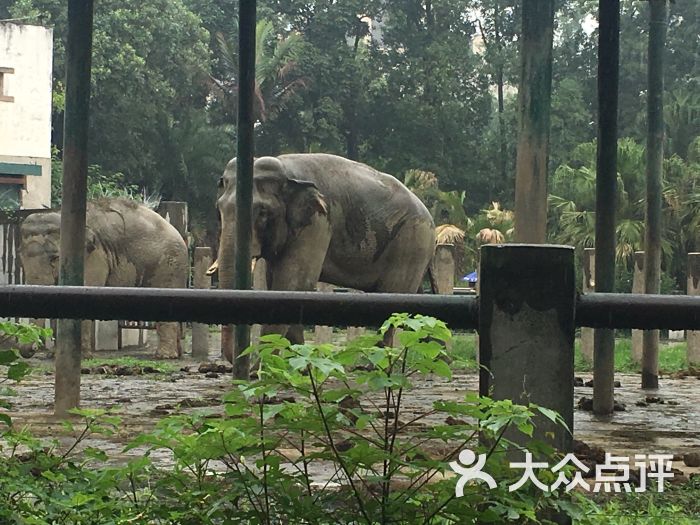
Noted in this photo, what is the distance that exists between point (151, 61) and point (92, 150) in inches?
117

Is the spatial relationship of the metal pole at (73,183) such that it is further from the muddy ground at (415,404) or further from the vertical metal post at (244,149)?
the vertical metal post at (244,149)

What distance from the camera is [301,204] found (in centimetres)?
1041

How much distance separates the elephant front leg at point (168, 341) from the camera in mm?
14008

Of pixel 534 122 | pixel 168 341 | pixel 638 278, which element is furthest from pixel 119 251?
pixel 534 122

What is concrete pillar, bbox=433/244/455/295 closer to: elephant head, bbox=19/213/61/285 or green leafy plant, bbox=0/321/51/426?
elephant head, bbox=19/213/61/285

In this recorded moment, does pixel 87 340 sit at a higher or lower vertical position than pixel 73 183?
lower

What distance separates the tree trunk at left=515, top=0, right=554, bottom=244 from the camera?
22.3ft

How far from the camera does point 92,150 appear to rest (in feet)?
96.8

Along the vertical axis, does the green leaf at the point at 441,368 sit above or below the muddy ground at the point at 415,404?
above

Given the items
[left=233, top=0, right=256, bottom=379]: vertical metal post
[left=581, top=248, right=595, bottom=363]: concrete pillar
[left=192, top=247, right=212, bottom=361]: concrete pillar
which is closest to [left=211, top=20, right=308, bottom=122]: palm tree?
[left=192, top=247, right=212, bottom=361]: concrete pillar

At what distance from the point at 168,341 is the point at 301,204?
4.32 meters

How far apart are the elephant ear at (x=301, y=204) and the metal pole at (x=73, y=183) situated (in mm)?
3817

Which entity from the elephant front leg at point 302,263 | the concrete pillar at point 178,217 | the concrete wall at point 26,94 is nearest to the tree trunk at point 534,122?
the elephant front leg at point 302,263

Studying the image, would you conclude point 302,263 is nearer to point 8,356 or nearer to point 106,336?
point 106,336
